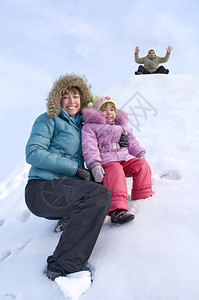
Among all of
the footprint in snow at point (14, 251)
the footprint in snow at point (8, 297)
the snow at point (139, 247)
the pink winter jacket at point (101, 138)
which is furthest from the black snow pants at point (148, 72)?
the footprint in snow at point (8, 297)

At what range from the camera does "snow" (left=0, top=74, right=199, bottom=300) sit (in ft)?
4.56

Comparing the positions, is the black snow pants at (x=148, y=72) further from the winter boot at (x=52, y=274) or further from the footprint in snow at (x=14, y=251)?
the winter boot at (x=52, y=274)

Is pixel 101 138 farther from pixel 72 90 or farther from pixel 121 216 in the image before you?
pixel 121 216

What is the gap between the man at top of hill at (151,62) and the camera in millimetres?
8234

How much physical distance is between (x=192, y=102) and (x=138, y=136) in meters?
1.86

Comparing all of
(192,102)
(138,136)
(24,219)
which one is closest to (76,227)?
(24,219)

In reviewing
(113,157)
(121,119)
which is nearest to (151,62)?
(121,119)

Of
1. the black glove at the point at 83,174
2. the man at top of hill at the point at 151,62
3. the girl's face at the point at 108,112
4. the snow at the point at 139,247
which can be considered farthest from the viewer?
the man at top of hill at the point at 151,62

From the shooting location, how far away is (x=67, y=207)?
1806 mm

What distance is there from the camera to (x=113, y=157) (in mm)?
2357

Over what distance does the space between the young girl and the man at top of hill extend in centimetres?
645

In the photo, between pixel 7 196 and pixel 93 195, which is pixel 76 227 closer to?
pixel 93 195

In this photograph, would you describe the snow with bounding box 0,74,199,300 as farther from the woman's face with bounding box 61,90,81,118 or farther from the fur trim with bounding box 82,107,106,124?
the woman's face with bounding box 61,90,81,118

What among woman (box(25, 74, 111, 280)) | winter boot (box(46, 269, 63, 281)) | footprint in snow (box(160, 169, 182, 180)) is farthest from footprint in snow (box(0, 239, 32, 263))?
footprint in snow (box(160, 169, 182, 180))
